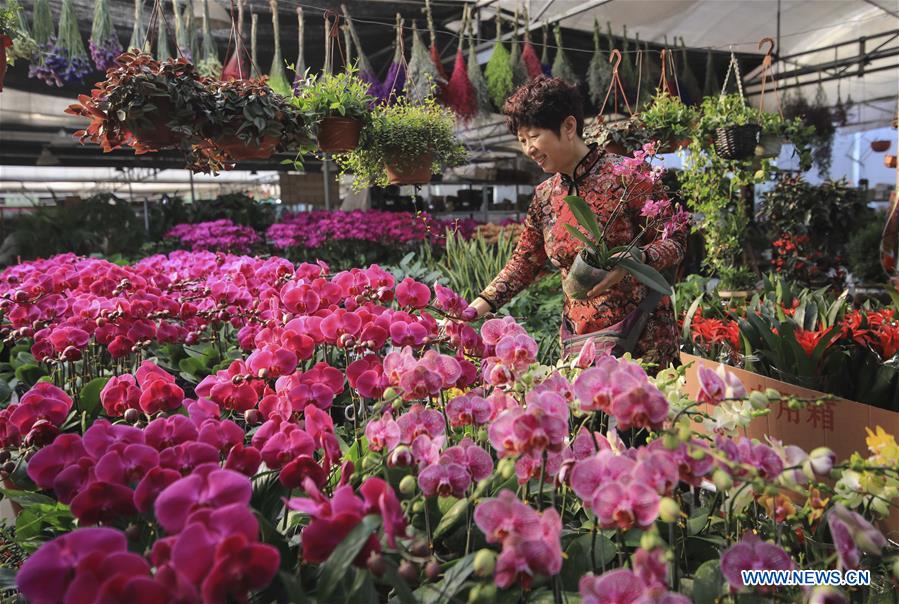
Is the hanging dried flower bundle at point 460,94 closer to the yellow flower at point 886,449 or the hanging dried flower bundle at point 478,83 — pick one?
the hanging dried flower bundle at point 478,83

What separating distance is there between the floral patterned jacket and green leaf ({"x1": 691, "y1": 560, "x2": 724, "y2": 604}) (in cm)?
98

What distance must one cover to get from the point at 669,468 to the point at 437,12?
5.69 metres

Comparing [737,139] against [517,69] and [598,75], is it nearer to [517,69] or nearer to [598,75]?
[517,69]

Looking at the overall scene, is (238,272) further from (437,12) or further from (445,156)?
(437,12)

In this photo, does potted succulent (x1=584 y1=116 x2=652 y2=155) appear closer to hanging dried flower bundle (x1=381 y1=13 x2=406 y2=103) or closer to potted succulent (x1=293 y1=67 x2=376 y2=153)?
hanging dried flower bundle (x1=381 y1=13 x2=406 y2=103)

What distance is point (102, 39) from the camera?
3652 mm

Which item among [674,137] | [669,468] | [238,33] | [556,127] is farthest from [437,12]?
[669,468]

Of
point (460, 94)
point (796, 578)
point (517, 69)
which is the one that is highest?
point (517, 69)

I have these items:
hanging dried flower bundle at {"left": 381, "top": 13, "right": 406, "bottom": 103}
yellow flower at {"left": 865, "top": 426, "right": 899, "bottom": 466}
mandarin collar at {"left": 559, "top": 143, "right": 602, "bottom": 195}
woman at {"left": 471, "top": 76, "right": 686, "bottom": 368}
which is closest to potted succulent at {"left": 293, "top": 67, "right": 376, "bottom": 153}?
hanging dried flower bundle at {"left": 381, "top": 13, "right": 406, "bottom": 103}

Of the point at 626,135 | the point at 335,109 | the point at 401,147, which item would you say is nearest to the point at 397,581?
the point at 335,109

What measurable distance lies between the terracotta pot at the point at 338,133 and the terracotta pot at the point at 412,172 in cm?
37

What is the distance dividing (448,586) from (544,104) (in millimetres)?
1197

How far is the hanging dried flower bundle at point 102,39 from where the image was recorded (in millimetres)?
3555

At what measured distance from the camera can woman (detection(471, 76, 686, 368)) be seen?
1.54 m
